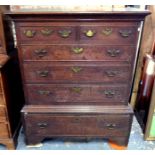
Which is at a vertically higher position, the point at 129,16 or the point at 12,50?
the point at 129,16

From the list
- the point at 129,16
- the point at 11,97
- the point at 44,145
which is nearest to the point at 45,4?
the point at 129,16

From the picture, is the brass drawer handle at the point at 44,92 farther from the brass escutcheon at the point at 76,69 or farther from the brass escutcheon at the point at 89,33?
the brass escutcheon at the point at 89,33

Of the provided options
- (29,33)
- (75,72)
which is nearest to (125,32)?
(75,72)

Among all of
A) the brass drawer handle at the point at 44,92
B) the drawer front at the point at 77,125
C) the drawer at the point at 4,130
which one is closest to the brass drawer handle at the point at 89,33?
the brass drawer handle at the point at 44,92

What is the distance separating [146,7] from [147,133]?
1221mm

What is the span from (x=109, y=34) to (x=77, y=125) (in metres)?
0.84

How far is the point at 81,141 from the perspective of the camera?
73.3 inches

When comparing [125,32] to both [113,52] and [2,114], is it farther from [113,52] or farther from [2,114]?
[2,114]

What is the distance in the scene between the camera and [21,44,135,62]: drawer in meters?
1.44

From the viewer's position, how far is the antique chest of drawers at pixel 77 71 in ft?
4.48

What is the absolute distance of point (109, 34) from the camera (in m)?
1.39

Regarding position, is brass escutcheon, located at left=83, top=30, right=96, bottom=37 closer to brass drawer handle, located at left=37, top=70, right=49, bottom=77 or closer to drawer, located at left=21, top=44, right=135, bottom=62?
drawer, located at left=21, top=44, right=135, bottom=62

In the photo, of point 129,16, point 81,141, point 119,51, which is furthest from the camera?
point 81,141
